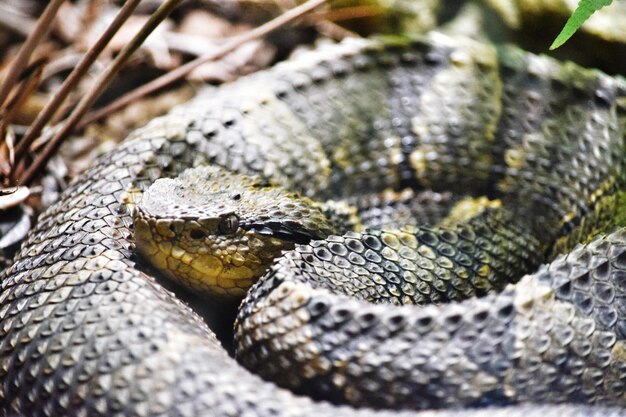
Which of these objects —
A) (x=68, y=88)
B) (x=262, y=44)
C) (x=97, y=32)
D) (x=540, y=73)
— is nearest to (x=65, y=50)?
(x=97, y=32)

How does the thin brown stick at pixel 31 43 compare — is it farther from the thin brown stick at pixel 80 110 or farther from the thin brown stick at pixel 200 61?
the thin brown stick at pixel 200 61

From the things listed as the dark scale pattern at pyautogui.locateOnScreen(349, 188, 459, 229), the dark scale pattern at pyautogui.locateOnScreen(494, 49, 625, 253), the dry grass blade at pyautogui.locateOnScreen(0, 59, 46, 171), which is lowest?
the dark scale pattern at pyautogui.locateOnScreen(349, 188, 459, 229)

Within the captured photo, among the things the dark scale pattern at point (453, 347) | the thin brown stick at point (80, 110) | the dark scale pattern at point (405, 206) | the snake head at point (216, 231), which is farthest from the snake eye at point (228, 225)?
the dark scale pattern at point (405, 206)

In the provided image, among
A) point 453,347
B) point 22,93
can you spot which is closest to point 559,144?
point 453,347

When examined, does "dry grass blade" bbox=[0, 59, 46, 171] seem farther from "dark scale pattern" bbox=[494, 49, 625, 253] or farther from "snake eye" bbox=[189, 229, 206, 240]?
"dark scale pattern" bbox=[494, 49, 625, 253]

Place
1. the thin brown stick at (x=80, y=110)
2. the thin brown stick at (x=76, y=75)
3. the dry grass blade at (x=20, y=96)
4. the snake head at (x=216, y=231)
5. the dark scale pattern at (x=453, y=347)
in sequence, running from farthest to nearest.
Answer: the dry grass blade at (x=20, y=96), the thin brown stick at (x=80, y=110), the thin brown stick at (x=76, y=75), the snake head at (x=216, y=231), the dark scale pattern at (x=453, y=347)

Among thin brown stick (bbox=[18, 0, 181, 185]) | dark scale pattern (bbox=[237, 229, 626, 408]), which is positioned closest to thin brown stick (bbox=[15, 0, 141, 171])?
thin brown stick (bbox=[18, 0, 181, 185])

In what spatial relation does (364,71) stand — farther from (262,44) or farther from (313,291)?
(313,291)

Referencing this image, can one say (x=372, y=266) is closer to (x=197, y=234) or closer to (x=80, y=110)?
(x=197, y=234)
